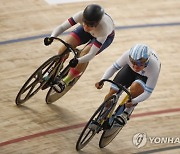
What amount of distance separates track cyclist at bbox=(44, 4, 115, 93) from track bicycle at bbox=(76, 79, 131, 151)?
475 millimetres

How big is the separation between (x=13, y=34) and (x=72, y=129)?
2.02 metres

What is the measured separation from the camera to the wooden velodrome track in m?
5.53

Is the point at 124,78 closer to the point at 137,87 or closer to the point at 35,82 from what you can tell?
the point at 137,87

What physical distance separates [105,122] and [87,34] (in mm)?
1008

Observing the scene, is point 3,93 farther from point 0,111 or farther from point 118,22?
point 118,22

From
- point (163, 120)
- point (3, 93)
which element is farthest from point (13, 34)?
point (163, 120)

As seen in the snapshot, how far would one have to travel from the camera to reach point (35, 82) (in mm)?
5691

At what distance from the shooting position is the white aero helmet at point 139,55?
4861mm

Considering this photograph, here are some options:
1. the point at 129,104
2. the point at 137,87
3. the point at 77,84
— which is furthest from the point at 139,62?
the point at 77,84

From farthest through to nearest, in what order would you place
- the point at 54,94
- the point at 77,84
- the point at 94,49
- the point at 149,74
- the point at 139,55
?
the point at 77,84 → the point at 54,94 → the point at 94,49 → the point at 149,74 → the point at 139,55

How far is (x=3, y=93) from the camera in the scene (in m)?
6.06

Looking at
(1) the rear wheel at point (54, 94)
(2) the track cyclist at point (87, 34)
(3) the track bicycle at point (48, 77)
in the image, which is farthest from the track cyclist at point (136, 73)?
Answer: (1) the rear wheel at point (54, 94)
